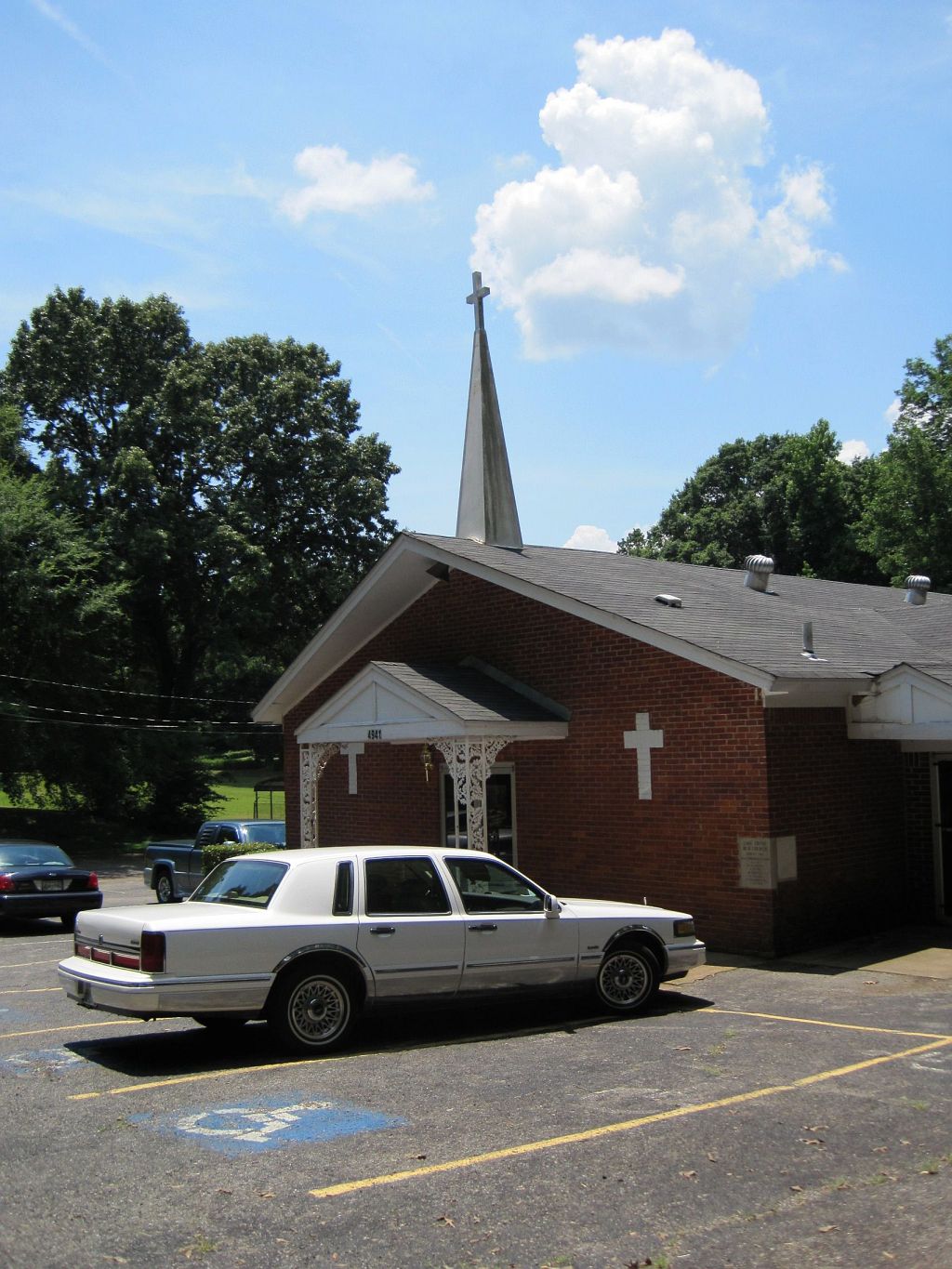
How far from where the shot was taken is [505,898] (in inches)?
389

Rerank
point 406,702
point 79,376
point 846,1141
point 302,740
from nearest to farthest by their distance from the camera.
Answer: point 846,1141, point 406,702, point 302,740, point 79,376

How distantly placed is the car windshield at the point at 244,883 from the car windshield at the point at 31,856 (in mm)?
9360

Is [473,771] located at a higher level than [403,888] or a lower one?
higher

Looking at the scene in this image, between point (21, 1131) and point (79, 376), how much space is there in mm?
37107

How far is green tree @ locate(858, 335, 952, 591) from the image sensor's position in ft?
146

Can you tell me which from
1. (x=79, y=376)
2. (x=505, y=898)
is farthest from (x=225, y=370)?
(x=505, y=898)

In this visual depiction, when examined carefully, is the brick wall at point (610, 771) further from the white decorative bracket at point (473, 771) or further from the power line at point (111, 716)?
the power line at point (111, 716)

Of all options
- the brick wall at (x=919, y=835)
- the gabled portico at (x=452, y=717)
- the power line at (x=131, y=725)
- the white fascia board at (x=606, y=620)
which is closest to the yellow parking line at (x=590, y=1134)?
the white fascia board at (x=606, y=620)

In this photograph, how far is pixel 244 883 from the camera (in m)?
9.45

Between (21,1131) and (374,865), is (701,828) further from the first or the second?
(21,1131)

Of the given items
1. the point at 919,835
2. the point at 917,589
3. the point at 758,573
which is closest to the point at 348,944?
the point at 919,835

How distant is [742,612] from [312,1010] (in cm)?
951

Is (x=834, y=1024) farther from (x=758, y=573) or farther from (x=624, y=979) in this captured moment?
(x=758, y=573)

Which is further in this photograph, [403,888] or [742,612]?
[742,612]
